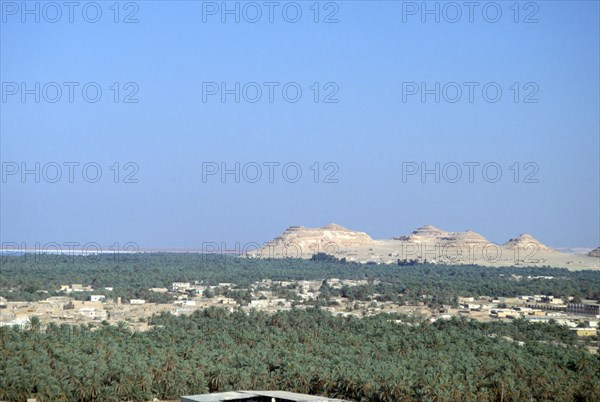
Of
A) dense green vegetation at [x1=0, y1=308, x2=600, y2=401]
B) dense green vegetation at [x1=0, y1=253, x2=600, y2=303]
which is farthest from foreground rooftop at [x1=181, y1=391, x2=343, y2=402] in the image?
dense green vegetation at [x1=0, y1=253, x2=600, y2=303]

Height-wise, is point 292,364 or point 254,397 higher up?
A: point 292,364

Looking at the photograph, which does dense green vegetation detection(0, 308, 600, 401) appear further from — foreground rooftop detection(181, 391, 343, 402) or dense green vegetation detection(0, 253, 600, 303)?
dense green vegetation detection(0, 253, 600, 303)

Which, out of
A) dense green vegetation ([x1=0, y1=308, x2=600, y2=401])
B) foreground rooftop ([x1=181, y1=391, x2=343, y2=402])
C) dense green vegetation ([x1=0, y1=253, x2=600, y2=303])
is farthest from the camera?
dense green vegetation ([x1=0, y1=253, x2=600, y2=303])

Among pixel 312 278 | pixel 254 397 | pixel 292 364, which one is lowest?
pixel 254 397

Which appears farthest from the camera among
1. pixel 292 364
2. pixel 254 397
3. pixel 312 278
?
pixel 312 278

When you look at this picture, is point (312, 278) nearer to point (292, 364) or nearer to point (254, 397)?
point (292, 364)

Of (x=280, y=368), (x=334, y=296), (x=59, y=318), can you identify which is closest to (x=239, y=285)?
(x=334, y=296)

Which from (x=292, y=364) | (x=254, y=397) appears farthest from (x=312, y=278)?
(x=254, y=397)
